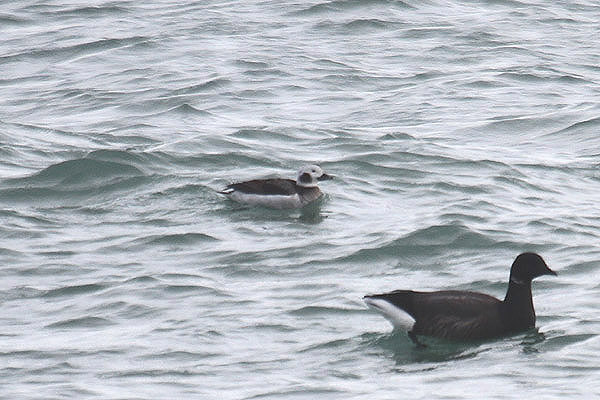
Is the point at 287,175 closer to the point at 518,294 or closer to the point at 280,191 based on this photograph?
the point at 280,191

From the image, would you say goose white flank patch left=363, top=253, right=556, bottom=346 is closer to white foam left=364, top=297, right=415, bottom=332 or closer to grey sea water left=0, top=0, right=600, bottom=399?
white foam left=364, top=297, right=415, bottom=332

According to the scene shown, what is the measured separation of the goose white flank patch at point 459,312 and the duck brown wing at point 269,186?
446 centimetres

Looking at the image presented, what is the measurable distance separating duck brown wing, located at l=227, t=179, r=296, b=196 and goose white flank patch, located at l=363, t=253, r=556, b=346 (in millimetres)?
4462

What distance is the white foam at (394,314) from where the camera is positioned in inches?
491

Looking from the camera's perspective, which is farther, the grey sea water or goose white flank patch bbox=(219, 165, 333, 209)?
goose white flank patch bbox=(219, 165, 333, 209)

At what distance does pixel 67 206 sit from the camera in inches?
677

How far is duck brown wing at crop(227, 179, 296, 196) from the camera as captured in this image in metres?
17.1

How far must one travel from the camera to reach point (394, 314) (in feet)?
40.9

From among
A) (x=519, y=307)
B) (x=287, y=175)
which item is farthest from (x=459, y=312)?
(x=287, y=175)

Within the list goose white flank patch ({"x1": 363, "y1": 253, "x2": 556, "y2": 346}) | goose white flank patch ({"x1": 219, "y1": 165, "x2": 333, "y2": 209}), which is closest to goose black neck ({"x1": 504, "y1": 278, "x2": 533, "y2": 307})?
goose white flank patch ({"x1": 363, "y1": 253, "x2": 556, "y2": 346})

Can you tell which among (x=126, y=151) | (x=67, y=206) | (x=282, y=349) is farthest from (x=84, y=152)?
(x=282, y=349)

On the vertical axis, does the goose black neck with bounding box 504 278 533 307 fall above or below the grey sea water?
above

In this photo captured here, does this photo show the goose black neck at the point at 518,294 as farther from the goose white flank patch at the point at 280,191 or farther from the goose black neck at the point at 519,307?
the goose white flank patch at the point at 280,191

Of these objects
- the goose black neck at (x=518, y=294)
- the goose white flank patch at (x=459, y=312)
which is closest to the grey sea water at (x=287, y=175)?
the goose white flank patch at (x=459, y=312)
